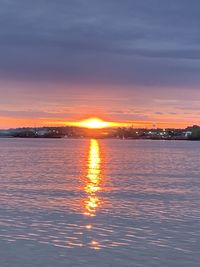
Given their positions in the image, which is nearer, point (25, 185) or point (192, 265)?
point (192, 265)

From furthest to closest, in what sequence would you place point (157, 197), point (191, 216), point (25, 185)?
point (25, 185) < point (157, 197) < point (191, 216)

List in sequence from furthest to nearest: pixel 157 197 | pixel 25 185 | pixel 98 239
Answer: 1. pixel 25 185
2. pixel 157 197
3. pixel 98 239

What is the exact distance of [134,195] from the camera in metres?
38.2

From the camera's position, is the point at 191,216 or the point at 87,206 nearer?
the point at 191,216

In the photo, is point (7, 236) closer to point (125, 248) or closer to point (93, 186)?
point (125, 248)

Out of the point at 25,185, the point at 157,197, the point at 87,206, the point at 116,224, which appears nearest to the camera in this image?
the point at 116,224

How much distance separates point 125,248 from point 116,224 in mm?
5112

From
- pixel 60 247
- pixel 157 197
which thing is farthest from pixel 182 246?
pixel 157 197

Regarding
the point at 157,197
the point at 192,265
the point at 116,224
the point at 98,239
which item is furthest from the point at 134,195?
the point at 192,265

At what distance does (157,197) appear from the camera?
120ft

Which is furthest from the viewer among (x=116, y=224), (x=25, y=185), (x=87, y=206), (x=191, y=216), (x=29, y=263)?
(x=25, y=185)

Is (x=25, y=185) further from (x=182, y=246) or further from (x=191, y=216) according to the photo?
(x=182, y=246)

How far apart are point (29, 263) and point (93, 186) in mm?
29066

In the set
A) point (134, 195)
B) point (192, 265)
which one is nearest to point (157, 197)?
point (134, 195)
